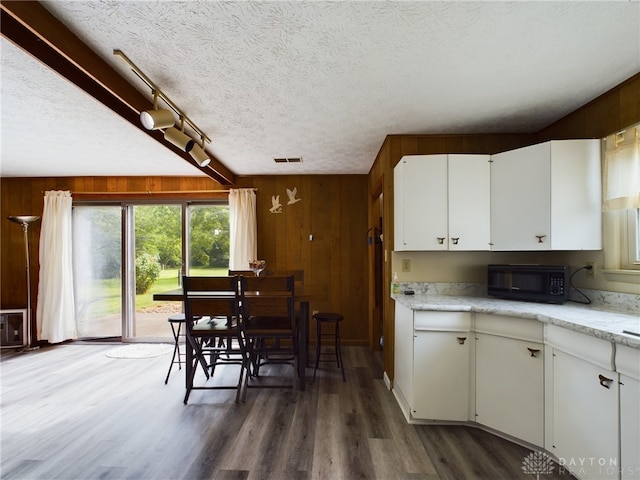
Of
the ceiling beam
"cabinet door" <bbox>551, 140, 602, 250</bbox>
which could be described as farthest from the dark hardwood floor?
the ceiling beam

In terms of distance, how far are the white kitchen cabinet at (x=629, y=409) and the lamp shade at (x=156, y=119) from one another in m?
2.77

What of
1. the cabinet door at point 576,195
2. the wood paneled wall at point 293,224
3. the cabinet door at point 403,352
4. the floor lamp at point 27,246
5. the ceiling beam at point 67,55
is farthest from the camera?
the wood paneled wall at point 293,224

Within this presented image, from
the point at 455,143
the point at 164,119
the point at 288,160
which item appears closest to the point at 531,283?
the point at 455,143

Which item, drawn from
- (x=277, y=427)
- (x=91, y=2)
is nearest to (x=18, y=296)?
(x=277, y=427)

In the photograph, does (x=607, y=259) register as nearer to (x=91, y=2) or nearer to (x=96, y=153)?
(x=91, y=2)

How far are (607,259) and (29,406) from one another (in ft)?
15.3

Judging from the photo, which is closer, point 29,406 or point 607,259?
point 607,259

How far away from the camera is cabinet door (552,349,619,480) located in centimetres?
142

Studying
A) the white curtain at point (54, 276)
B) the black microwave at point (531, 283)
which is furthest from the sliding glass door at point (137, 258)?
the black microwave at point (531, 283)

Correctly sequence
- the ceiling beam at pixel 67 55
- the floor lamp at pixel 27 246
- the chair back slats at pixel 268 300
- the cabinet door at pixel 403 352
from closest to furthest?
the ceiling beam at pixel 67 55, the cabinet door at pixel 403 352, the chair back slats at pixel 268 300, the floor lamp at pixel 27 246

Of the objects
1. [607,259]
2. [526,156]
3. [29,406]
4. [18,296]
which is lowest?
[29,406]

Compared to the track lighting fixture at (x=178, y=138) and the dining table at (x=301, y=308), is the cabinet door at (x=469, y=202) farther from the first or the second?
the track lighting fixture at (x=178, y=138)

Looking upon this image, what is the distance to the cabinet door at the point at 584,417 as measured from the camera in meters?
1.42

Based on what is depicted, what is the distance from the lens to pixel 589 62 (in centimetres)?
168
